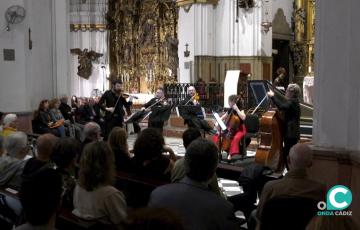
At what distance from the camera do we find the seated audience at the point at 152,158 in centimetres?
451

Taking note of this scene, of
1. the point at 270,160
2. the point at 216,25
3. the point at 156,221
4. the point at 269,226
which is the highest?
the point at 216,25

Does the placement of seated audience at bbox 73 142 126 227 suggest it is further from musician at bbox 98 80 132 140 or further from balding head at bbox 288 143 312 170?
musician at bbox 98 80 132 140

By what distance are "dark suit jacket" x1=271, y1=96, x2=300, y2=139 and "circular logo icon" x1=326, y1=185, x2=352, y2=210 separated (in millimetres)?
3897


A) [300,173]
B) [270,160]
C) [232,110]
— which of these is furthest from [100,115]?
[300,173]

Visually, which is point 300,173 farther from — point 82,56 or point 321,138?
point 82,56

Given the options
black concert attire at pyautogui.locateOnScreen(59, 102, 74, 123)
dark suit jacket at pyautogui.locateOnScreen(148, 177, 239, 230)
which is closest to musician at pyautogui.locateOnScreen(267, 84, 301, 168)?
dark suit jacket at pyautogui.locateOnScreen(148, 177, 239, 230)

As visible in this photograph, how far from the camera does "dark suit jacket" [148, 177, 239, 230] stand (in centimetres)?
281

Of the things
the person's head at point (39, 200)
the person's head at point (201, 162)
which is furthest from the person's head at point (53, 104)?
the person's head at point (39, 200)

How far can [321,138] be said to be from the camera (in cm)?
510

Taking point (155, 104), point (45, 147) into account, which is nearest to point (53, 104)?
point (155, 104)

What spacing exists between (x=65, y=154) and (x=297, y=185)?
208 cm

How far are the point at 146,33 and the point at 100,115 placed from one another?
1093cm

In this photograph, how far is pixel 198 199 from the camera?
9.44 feet

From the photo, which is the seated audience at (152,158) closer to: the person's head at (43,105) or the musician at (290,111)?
the musician at (290,111)
